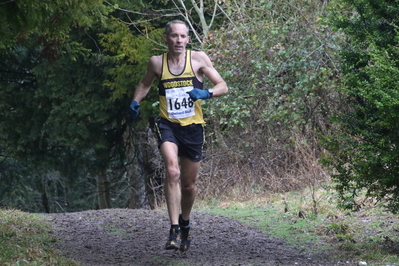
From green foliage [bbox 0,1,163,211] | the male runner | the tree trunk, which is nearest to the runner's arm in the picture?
the male runner

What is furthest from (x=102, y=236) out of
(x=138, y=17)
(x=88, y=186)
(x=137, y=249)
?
(x=88, y=186)

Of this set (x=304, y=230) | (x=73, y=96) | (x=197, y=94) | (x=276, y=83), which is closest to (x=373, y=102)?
(x=197, y=94)

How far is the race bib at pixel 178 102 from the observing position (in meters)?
5.68

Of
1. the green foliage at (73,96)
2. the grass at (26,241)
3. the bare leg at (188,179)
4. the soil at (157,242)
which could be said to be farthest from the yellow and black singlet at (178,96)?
the green foliage at (73,96)

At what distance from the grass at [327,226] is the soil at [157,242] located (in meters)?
0.25

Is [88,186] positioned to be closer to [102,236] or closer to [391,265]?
[102,236]

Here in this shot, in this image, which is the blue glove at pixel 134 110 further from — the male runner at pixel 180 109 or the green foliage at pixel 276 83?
the green foliage at pixel 276 83

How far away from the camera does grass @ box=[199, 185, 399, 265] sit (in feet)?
18.3

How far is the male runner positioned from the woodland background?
0.97 m

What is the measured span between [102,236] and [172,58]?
259cm

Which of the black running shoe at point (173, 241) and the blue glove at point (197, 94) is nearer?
the black running shoe at point (173, 241)

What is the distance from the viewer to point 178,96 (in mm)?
5680

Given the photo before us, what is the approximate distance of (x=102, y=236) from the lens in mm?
7164

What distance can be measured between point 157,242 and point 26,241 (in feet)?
4.77
